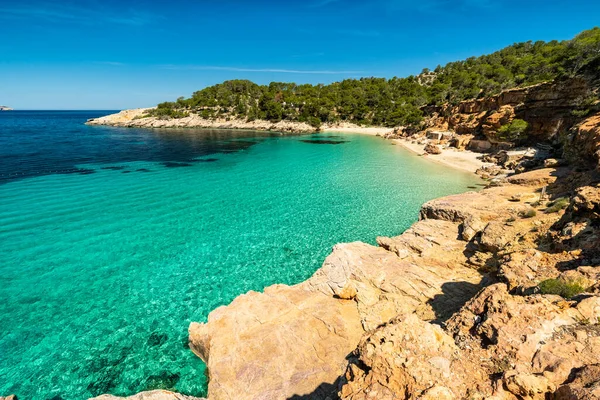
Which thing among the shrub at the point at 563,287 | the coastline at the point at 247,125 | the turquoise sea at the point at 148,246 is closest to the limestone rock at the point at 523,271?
the shrub at the point at 563,287

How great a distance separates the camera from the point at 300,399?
727 centimetres

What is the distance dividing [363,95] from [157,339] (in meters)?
120

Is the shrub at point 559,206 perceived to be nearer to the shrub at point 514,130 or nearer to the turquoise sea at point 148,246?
the turquoise sea at point 148,246

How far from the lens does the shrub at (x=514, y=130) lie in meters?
Answer: 40.4

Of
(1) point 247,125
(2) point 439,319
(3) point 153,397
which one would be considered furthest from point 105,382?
(1) point 247,125

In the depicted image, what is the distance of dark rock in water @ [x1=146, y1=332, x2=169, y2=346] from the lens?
11078 millimetres

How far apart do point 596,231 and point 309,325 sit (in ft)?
34.6

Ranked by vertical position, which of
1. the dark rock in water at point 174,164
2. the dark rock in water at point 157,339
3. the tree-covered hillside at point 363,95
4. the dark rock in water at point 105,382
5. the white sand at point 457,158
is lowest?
the dark rock in water at point 105,382

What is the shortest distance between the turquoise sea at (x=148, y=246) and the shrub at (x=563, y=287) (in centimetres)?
1028

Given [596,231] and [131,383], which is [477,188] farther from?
[131,383]

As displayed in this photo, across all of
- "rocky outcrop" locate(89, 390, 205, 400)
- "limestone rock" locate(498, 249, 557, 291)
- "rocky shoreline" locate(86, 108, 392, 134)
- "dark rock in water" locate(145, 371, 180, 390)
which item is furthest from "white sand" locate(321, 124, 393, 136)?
"rocky outcrop" locate(89, 390, 205, 400)

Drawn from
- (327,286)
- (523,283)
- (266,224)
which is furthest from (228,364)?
(266,224)

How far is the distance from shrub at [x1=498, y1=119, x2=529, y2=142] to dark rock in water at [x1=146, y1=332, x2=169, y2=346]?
5028cm

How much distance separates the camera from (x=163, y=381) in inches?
377
